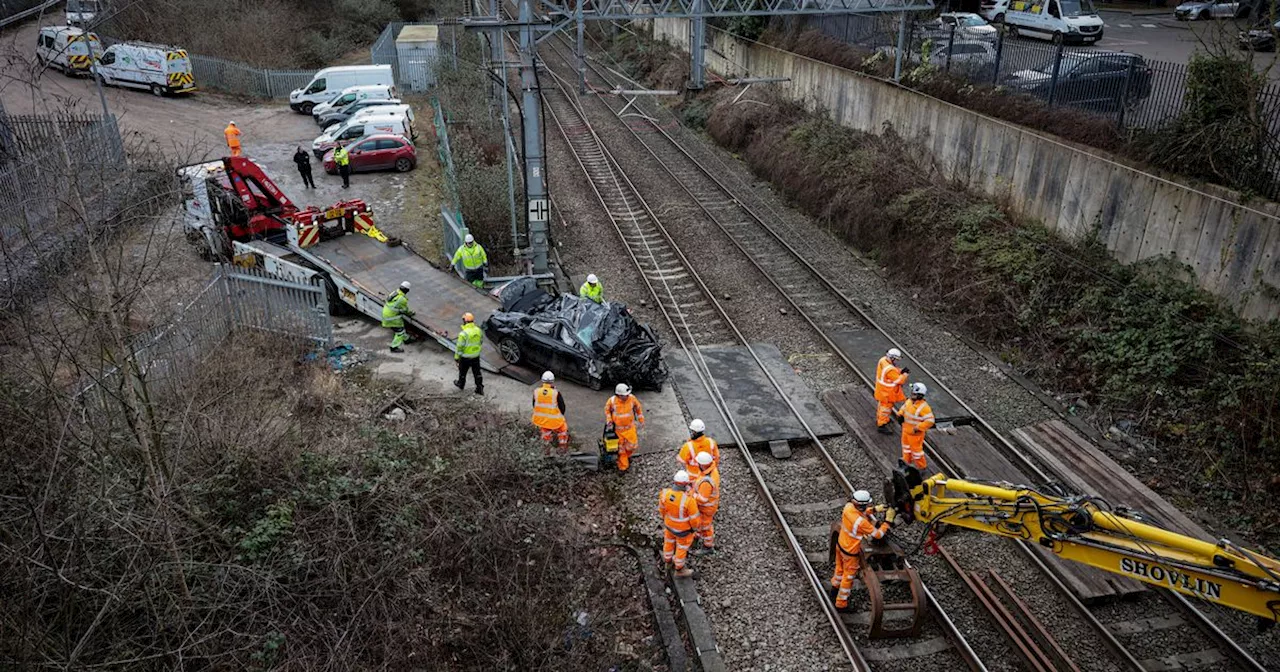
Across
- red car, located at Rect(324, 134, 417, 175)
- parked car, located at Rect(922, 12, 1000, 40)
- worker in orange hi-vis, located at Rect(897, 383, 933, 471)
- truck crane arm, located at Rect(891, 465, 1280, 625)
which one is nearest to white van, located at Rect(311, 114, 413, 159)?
red car, located at Rect(324, 134, 417, 175)

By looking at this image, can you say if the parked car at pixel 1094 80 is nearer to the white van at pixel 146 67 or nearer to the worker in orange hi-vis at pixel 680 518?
the worker in orange hi-vis at pixel 680 518

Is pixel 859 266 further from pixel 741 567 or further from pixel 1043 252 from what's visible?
pixel 741 567

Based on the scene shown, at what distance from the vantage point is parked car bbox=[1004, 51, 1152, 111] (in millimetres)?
14742

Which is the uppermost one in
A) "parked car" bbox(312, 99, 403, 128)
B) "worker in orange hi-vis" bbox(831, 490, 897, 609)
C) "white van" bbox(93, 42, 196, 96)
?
"white van" bbox(93, 42, 196, 96)

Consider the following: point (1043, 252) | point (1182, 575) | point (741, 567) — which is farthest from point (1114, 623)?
point (1043, 252)

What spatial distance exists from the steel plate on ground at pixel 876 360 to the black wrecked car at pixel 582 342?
11.4 feet

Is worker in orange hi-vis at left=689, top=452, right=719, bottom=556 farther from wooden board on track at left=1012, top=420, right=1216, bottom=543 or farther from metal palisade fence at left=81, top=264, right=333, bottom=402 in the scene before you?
metal palisade fence at left=81, top=264, right=333, bottom=402

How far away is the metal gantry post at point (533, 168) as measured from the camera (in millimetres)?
15328

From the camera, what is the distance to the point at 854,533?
27.0 feet

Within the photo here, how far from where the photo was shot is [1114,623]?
8539 millimetres

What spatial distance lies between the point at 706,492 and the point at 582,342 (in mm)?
4662

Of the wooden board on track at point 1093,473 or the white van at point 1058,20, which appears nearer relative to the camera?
the wooden board on track at point 1093,473

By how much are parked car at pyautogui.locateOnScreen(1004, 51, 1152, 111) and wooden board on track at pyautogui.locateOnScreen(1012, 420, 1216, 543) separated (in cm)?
698

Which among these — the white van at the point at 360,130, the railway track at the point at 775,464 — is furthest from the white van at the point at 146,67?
the railway track at the point at 775,464
